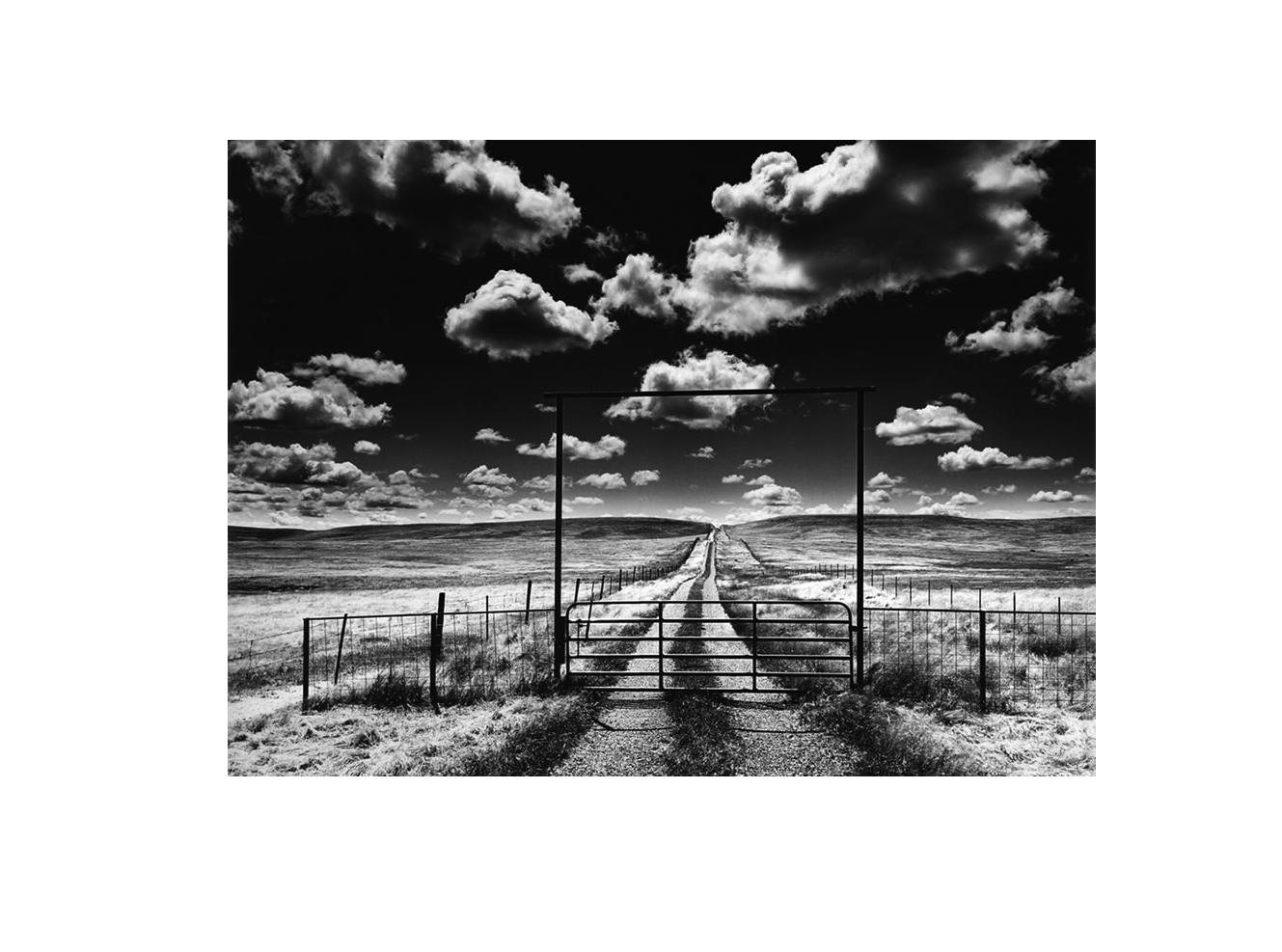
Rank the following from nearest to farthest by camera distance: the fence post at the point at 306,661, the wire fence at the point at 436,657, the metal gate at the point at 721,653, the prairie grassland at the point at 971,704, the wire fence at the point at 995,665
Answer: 1. the prairie grassland at the point at 971,704
2. the fence post at the point at 306,661
3. the metal gate at the point at 721,653
4. the wire fence at the point at 995,665
5. the wire fence at the point at 436,657

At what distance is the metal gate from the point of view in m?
6.32

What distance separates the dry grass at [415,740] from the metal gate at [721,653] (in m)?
0.78

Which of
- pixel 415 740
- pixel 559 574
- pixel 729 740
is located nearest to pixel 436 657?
pixel 415 740

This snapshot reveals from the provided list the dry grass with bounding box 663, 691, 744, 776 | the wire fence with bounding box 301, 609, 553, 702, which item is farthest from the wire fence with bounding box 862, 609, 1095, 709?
the wire fence with bounding box 301, 609, 553, 702

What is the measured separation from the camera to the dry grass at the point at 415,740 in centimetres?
571

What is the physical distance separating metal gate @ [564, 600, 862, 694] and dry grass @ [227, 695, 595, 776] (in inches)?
30.7

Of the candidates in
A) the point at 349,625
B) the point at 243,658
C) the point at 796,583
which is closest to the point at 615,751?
the point at 349,625

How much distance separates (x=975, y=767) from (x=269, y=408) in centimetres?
897

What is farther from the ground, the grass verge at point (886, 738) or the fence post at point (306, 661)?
the fence post at point (306, 661)

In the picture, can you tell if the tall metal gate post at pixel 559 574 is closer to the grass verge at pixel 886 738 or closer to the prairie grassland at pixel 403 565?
the prairie grassland at pixel 403 565

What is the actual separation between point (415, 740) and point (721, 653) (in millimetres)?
4059

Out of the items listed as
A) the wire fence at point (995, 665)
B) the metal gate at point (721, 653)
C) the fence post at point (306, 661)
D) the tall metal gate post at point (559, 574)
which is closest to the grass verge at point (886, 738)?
the metal gate at point (721, 653)

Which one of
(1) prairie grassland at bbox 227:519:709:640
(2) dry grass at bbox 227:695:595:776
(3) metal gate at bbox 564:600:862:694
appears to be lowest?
(2) dry grass at bbox 227:695:595:776

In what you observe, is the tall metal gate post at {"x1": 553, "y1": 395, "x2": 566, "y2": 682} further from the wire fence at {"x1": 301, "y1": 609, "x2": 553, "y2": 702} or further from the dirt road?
the dirt road
